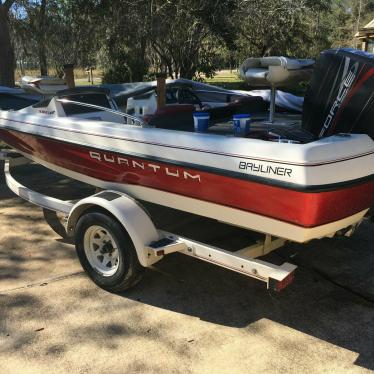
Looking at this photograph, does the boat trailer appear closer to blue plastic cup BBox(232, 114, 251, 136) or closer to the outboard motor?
blue plastic cup BBox(232, 114, 251, 136)

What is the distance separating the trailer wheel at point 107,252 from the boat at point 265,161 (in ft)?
1.18

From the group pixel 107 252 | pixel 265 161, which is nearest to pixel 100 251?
pixel 107 252

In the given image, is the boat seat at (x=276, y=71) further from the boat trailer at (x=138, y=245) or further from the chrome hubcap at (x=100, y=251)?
the chrome hubcap at (x=100, y=251)

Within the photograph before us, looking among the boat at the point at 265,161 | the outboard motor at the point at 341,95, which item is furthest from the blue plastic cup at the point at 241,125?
the outboard motor at the point at 341,95

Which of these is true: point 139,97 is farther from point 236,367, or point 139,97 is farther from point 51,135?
point 236,367

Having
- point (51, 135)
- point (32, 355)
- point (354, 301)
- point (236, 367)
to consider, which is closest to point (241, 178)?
point (236, 367)

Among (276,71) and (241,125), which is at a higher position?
(276,71)

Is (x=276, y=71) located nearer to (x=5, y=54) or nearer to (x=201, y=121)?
(x=201, y=121)

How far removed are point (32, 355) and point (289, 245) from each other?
102 inches

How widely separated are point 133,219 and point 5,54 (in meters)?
8.79

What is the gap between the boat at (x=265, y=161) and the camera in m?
2.70

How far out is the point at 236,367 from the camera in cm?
283

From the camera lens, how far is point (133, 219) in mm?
3410

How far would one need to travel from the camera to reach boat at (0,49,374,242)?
8.86 feet
